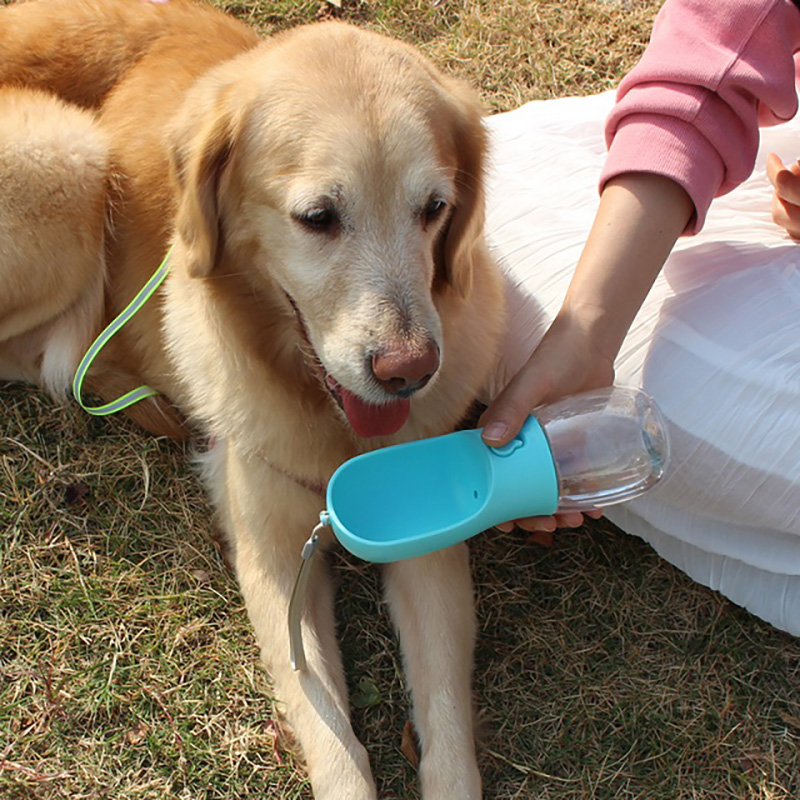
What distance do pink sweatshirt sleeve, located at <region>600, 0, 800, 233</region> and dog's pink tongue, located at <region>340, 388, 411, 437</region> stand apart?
803 millimetres

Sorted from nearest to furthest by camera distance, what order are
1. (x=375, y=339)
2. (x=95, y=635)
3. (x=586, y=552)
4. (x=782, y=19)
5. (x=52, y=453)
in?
(x=375, y=339)
(x=782, y=19)
(x=95, y=635)
(x=586, y=552)
(x=52, y=453)

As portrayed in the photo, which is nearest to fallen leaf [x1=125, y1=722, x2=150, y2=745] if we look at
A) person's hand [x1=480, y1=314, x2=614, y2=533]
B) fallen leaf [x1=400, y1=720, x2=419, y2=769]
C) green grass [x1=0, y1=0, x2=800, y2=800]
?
green grass [x1=0, y1=0, x2=800, y2=800]

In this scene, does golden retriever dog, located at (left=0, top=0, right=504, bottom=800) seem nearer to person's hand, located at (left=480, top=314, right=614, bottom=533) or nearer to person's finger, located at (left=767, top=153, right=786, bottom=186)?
person's hand, located at (left=480, top=314, right=614, bottom=533)

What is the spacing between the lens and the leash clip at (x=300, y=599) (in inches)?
79.6

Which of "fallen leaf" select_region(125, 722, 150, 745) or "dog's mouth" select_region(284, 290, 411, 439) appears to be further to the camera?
"fallen leaf" select_region(125, 722, 150, 745)

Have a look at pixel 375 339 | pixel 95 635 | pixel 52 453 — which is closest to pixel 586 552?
pixel 375 339

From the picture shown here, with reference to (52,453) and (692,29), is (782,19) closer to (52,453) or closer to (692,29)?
(692,29)

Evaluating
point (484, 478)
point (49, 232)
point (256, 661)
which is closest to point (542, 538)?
point (484, 478)

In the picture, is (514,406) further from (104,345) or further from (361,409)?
(104,345)

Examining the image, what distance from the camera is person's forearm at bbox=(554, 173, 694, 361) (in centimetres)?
226

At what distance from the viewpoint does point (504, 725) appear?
2.46 metres

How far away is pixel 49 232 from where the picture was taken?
2883 mm

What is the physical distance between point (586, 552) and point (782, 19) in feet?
5.01

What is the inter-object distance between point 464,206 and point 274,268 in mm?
491
